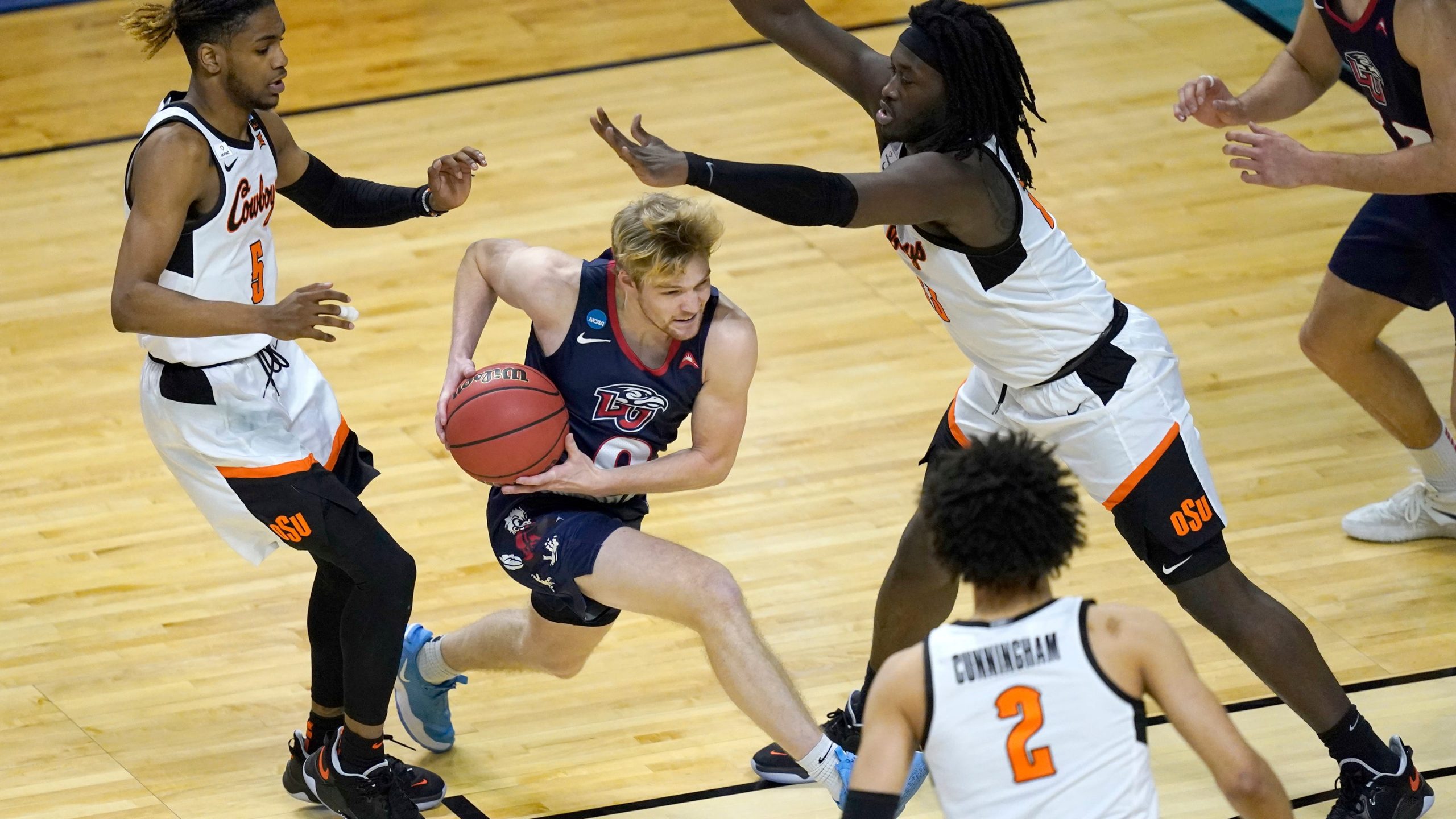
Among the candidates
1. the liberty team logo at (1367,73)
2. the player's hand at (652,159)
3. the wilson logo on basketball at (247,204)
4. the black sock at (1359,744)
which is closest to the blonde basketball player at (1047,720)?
the player's hand at (652,159)

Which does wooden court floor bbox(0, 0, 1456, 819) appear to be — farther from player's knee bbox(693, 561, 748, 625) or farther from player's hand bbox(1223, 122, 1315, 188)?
player's hand bbox(1223, 122, 1315, 188)

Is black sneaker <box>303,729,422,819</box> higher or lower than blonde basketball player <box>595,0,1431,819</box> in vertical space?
lower

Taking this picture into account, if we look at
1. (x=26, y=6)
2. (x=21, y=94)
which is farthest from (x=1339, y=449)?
(x=26, y=6)

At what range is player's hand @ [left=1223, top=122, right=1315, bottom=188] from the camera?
4078 mm

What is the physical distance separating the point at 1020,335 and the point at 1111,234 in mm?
3555

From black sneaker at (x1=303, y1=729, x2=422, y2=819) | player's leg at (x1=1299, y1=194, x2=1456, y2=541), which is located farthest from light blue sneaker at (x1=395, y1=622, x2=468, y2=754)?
player's leg at (x1=1299, y1=194, x2=1456, y2=541)

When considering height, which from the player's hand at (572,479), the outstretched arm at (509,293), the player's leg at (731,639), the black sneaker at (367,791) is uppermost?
the outstretched arm at (509,293)

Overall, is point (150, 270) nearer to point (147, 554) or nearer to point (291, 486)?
point (291, 486)

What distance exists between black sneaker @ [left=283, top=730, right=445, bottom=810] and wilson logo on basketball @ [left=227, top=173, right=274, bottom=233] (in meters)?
1.26

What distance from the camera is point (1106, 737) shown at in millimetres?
2717

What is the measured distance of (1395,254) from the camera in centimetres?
496

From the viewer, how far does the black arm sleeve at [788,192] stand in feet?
11.8

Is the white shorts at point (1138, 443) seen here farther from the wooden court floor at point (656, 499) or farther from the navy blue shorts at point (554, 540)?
the navy blue shorts at point (554, 540)

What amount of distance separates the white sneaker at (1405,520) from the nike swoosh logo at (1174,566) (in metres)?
1.66
